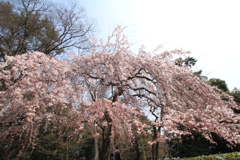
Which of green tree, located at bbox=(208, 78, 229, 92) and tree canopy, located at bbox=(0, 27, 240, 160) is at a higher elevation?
green tree, located at bbox=(208, 78, 229, 92)

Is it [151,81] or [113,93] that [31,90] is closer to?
[113,93]

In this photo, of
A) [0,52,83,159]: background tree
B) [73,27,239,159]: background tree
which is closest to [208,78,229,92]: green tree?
[73,27,239,159]: background tree

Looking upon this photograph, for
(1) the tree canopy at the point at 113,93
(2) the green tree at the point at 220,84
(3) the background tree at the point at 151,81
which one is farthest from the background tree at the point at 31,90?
(2) the green tree at the point at 220,84

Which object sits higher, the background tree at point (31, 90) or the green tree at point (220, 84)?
the green tree at point (220, 84)

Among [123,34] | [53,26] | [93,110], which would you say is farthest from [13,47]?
[93,110]

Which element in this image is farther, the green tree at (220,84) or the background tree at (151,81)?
the green tree at (220,84)

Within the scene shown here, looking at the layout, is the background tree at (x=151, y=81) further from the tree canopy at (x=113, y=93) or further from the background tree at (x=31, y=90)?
the background tree at (x=31, y=90)

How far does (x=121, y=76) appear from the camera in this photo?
4.64 m

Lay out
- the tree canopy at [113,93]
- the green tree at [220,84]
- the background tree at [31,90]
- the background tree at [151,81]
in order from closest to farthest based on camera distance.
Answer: the background tree at [31,90], the tree canopy at [113,93], the background tree at [151,81], the green tree at [220,84]

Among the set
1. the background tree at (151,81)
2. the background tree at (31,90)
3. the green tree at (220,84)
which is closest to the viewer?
the background tree at (31,90)

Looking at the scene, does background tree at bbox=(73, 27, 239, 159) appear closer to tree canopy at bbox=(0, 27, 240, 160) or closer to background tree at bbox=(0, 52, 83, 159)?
tree canopy at bbox=(0, 27, 240, 160)

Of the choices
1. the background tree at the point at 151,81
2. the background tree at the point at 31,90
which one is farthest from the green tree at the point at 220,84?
the background tree at the point at 31,90

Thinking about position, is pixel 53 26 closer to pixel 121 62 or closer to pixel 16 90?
pixel 121 62

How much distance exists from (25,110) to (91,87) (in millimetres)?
2125
